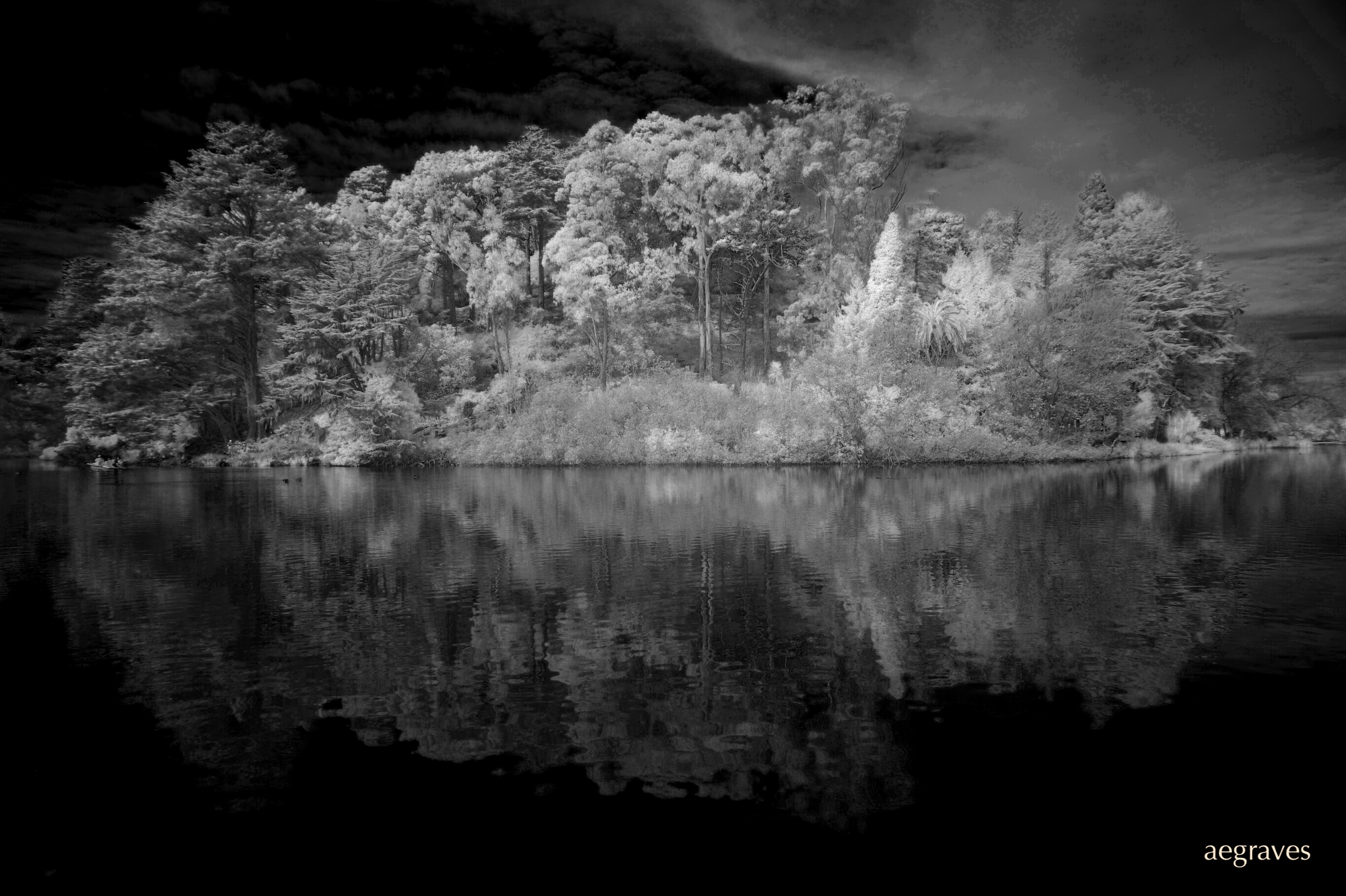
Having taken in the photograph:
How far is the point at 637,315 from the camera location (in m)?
54.5

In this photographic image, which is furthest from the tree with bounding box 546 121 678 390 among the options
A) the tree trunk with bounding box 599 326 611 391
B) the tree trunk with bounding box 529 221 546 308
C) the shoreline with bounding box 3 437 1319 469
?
the shoreline with bounding box 3 437 1319 469

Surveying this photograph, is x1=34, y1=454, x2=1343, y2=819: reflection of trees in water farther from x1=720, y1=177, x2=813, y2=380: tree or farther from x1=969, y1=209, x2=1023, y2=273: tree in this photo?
x1=969, y1=209, x2=1023, y2=273: tree

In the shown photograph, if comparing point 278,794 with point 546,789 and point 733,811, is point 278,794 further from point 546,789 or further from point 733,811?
point 733,811

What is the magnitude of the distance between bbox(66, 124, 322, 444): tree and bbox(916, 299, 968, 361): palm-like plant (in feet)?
150

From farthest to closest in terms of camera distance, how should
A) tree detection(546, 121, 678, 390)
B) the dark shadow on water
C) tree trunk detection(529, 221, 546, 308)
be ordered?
tree trunk detection(529, 221, 546, 308)
tree detection(546, 121, 678, 390)
the dark shadow on water

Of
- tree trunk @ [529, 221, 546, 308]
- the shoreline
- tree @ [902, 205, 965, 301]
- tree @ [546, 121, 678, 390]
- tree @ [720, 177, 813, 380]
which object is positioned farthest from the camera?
tree trunk @ [529, 221, 546, 308]

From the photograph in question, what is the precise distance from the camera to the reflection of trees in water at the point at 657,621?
6.84 m

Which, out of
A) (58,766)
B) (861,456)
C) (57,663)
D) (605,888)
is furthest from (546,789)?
(861,456)

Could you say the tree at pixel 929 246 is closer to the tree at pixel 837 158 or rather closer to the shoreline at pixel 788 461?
the tree at pixel 837 158

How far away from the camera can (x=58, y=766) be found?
20.6ft

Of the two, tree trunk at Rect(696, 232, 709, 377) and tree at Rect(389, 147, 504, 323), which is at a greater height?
tree at Rect(389, 147, 504, 323)

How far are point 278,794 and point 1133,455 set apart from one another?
56.8m

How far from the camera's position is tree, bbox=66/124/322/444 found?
47.5 m

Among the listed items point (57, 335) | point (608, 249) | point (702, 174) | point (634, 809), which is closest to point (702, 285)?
point (608, 249)
